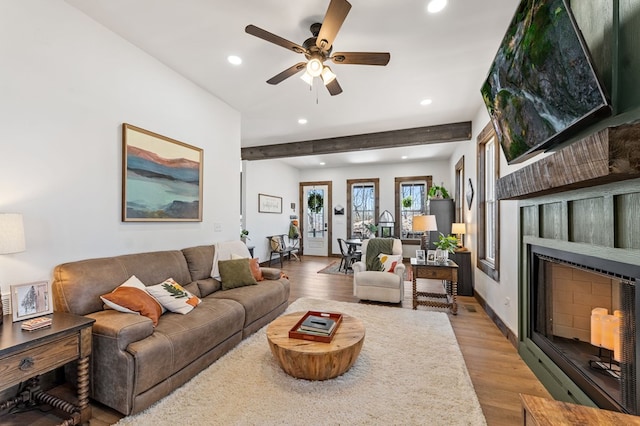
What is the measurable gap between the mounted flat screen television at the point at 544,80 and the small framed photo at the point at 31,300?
11.3 ft

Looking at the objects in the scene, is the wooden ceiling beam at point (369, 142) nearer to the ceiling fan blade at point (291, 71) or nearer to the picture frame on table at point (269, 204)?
the picture frame on table at point (269, 204)

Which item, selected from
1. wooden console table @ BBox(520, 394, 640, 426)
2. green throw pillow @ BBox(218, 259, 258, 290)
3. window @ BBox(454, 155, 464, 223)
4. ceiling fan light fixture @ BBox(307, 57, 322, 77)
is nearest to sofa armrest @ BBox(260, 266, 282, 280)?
green throw pillow @ BBox(218, 259, 258, 290)

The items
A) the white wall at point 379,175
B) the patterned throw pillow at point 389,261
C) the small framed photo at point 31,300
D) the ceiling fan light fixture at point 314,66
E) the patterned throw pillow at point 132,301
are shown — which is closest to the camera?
the small framed photo at point 31,300

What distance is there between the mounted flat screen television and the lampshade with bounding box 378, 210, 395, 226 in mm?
6131

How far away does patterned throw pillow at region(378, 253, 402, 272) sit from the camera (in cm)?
427

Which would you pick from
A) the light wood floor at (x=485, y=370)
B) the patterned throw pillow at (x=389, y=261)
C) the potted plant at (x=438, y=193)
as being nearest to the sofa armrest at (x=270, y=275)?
the light wood floor at (x=485, y=370)

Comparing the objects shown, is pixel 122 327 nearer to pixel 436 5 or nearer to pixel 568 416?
pixel 568 416

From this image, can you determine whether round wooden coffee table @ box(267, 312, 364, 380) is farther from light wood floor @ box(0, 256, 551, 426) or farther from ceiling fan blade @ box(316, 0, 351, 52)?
ceiling fan blade @ box(316, 0, 351, 52)

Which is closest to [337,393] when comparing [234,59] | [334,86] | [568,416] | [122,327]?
[568,416]

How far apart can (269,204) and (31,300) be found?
583 centimetres

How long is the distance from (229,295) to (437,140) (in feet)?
14.2

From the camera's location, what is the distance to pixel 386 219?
829cm

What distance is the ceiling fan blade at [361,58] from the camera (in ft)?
7.37

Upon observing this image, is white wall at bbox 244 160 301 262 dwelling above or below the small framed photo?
above
